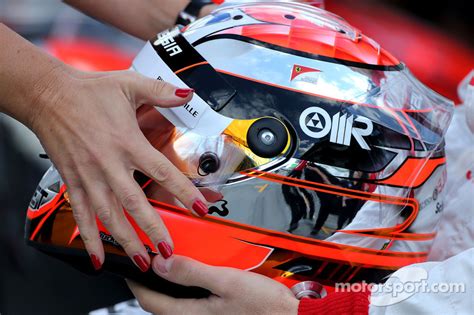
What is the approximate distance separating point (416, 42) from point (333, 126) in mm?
2844

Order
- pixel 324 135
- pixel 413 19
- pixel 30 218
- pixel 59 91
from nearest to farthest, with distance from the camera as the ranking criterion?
pixel 59 91 < pixel 324 135 < pixel 30 218 < pixel 413 19

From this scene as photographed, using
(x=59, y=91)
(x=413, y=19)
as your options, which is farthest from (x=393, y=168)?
(x=413, y=19)

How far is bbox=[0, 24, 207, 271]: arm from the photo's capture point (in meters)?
1.13

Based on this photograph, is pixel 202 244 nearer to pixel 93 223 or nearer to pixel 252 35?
pixel 93 223

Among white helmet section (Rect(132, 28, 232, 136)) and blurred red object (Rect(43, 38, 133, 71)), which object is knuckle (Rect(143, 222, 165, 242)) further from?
blurred red object (Rect(43, 38, 133, 71))

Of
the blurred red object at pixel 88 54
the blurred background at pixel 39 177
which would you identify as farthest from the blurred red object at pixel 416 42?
the blurred red object at pixel 88 54

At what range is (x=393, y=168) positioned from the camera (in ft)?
4.24

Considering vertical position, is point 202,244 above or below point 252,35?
below

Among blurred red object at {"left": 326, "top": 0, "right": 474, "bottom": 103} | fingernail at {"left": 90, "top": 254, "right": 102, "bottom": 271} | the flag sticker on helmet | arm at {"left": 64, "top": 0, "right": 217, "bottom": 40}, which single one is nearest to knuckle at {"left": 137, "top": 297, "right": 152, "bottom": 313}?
fingernail at {"left": 90, "top": 254, "right": 102, "bottom": 271}

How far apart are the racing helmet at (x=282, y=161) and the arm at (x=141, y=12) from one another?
13.3 inches

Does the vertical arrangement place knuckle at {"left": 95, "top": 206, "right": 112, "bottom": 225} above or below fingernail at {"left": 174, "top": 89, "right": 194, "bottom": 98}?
below

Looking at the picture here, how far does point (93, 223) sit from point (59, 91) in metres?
0.23

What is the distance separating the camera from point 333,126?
1.25m

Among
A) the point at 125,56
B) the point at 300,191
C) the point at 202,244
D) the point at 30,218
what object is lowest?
the point at 125,56
